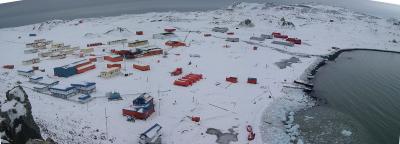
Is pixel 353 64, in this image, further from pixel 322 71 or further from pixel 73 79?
pixel 73 79

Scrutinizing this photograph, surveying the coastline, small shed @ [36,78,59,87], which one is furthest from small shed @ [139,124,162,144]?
small shed @ [36,78,59,87]

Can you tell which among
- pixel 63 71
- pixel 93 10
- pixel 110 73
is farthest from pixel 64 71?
pixel 93 10

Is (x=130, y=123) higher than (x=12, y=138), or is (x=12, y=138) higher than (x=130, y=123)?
(x=12, y=138)

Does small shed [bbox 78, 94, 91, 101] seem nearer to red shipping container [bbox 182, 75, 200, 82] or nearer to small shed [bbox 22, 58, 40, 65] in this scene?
red shipping container [bbox 182, 75, 200, 82]

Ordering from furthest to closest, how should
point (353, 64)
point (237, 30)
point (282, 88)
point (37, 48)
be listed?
point (237, 30)
point (37, 48)
point (353, 64)
point (282, 88)

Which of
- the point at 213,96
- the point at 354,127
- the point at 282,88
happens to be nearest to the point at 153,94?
the point at 213,96

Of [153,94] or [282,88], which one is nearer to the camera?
[153,94]

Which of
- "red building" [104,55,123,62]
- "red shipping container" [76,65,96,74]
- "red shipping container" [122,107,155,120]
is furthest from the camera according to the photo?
"red building" [104,55,123,62]
